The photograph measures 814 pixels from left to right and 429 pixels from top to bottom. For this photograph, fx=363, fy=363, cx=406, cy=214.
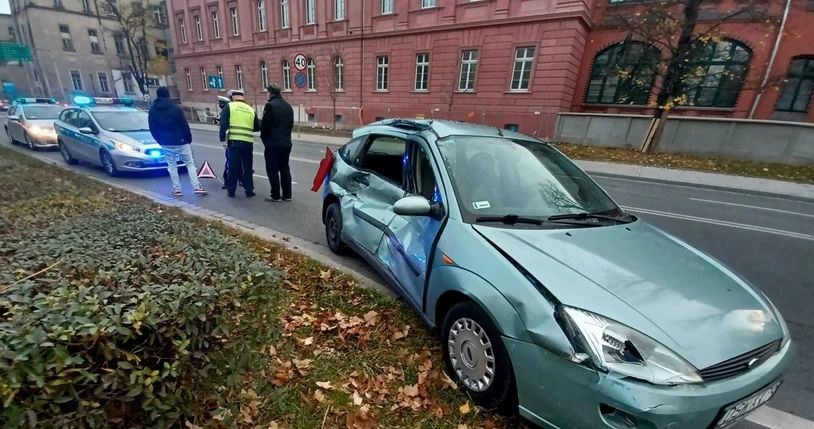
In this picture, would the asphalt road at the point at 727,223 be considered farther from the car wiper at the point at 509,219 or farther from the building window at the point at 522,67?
the building window at the point at 522,67

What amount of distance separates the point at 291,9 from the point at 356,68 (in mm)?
8258

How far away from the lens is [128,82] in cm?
4700

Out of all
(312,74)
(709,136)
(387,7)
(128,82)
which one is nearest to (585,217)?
(709,136)

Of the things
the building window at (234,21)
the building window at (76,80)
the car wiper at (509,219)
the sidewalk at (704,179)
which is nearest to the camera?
the car wiper at (509,219)

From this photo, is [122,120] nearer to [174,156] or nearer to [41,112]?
[174,156]

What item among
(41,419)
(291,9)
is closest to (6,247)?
(41,419)

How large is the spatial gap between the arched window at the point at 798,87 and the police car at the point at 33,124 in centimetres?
2949

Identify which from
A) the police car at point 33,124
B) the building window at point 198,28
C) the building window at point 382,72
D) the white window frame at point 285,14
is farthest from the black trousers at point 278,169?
the building window at point 198,28

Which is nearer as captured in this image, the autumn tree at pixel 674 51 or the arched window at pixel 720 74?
the autumn tree at pixel 674 51

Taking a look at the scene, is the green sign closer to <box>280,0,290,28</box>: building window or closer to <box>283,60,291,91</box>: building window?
<box>280,0,290,28</box>: building window

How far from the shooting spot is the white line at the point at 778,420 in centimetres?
223

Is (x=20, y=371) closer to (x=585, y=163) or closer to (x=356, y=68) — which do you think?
(x=585, y=163)

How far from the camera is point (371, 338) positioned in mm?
2852

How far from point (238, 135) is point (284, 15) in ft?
90.2
